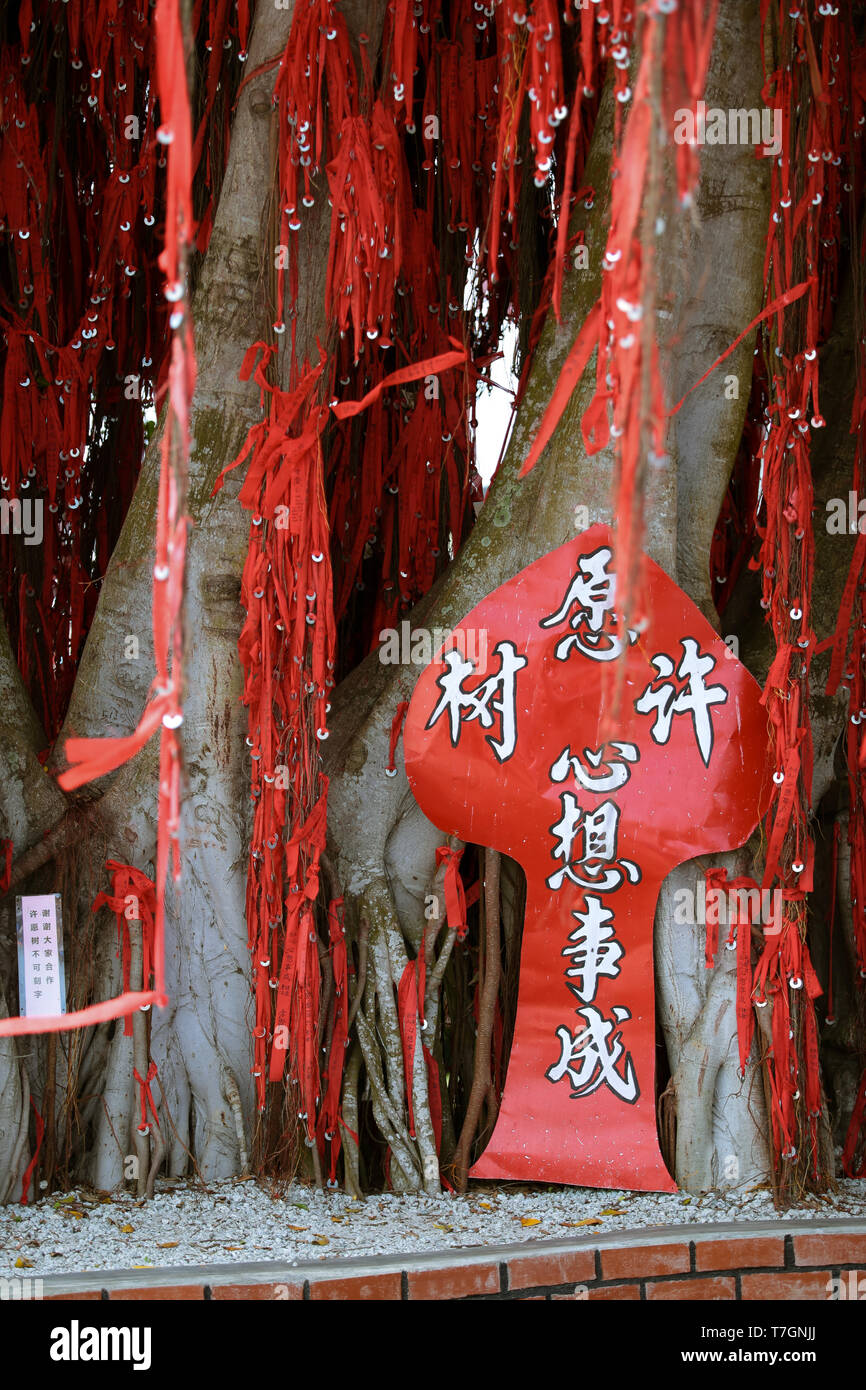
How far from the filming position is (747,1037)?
2.37m

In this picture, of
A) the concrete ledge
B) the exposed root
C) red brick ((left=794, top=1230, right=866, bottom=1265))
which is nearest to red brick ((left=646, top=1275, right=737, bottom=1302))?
the concrete ledge

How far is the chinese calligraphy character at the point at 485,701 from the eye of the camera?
2449 mm

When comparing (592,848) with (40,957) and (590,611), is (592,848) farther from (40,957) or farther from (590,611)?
(40,957)

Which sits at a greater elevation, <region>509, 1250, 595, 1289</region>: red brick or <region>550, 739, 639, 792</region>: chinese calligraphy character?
<region>550, 739, 639, 792</region>: chinese calligraphy character

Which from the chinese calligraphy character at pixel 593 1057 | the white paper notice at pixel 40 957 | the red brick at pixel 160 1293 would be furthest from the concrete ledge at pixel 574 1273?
the white paper notice at pixel 40 957

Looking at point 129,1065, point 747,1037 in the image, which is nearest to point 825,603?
point 747,1037

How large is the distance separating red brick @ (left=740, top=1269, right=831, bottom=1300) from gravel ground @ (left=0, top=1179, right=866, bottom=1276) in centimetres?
16

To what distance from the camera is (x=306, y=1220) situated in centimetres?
227

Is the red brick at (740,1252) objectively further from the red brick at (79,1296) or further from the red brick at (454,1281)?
the red brick at (79,1296)

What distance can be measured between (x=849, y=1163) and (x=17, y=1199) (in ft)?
5.07

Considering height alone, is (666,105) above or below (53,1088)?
above

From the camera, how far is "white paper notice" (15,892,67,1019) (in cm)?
237

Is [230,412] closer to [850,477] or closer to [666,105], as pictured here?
[850,477]

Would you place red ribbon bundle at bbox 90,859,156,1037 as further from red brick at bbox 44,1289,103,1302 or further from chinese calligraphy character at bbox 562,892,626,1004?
chinese calligraphy character at bbox 562,892,626,1004
